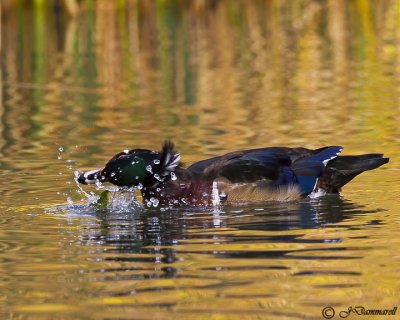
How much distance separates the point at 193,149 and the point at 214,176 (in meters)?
2.64

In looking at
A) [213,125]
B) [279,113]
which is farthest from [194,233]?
[279,113]

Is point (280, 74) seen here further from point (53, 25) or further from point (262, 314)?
point (262, 314)

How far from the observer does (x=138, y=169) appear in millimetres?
9375

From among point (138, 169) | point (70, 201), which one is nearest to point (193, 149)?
point (70, 201)

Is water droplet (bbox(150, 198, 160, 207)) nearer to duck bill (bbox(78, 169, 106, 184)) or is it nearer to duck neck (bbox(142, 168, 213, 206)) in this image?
duck neck (bbox(142, 168, 213, 206))

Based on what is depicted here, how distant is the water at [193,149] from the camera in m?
6.56

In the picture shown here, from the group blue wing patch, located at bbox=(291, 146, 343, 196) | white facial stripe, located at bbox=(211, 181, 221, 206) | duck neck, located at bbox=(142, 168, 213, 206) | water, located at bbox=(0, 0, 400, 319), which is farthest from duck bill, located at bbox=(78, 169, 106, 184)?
blue wing patch, located at bbox=(291, 146, 343, 196)

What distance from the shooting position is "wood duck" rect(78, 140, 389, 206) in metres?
9.40

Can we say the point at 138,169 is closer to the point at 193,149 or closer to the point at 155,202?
the point at 155,202

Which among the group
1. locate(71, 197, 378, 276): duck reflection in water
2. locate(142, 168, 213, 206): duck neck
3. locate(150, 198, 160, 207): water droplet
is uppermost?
locate(142, 168, 213, 206): duck neck

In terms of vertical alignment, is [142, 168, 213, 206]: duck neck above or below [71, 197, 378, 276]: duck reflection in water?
above

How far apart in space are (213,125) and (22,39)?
12500 millimetres

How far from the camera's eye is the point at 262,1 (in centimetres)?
Result: 3312

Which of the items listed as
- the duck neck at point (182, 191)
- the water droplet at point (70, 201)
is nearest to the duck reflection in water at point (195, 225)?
the duck neck at point (182, 191)
